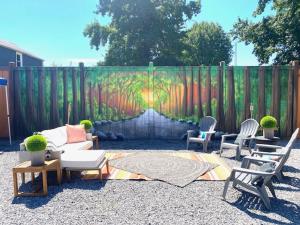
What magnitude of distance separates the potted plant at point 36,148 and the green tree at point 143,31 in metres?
16.9

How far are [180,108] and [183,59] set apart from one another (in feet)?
50.1

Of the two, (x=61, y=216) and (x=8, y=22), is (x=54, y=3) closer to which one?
(x=8, y=22)

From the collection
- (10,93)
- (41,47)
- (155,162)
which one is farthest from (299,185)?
(41,47)

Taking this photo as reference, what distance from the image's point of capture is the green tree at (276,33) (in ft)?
38.2

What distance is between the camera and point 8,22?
16.8 m

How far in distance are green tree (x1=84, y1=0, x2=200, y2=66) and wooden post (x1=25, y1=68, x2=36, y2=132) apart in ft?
42.0

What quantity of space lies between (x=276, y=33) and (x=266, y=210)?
10187 millimetres

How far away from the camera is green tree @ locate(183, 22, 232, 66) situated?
92.5 ft

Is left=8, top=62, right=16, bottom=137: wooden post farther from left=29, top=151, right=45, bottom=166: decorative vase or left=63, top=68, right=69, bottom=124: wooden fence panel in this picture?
left=29, top=151, right=45, bottom=166: decorative vase

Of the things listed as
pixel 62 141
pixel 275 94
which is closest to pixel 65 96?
pixel 62 141

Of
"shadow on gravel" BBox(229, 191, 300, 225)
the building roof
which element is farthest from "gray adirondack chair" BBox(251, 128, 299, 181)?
the building roof

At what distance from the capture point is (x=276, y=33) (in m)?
12.4

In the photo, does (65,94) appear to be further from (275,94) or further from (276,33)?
(276,33)

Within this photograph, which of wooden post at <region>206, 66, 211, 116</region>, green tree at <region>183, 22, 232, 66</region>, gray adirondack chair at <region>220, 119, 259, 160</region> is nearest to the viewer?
gray adirondack chair at <region>220, 119, 259, 160</region>
